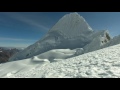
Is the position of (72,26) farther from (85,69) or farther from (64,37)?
(85,69)

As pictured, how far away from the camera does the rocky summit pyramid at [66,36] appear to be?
78.8ft

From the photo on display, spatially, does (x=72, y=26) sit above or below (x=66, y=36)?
above

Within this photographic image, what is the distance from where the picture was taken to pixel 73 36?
25.8m

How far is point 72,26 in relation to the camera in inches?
1078

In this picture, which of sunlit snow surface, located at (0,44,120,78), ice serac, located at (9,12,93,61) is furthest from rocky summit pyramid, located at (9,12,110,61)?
sunlit snow surface, located at (0,44,120,78)

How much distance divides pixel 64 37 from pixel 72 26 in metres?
2.85

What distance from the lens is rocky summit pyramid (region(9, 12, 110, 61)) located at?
78.8 ft

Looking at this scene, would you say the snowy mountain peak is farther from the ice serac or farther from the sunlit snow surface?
the sunlit snow surface

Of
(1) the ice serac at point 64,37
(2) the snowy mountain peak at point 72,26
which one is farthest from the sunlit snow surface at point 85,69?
(2) the snowy mountain peak at point 72,26

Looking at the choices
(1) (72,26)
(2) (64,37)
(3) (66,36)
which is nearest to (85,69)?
(2) (64,37)

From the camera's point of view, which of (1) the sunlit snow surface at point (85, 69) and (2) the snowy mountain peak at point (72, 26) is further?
(2) the snowy mountain peak at point (72, 26)

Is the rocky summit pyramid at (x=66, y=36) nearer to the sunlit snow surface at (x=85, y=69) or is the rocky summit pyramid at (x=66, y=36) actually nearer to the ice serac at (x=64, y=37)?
the ice serac at (x=64, y=37)
